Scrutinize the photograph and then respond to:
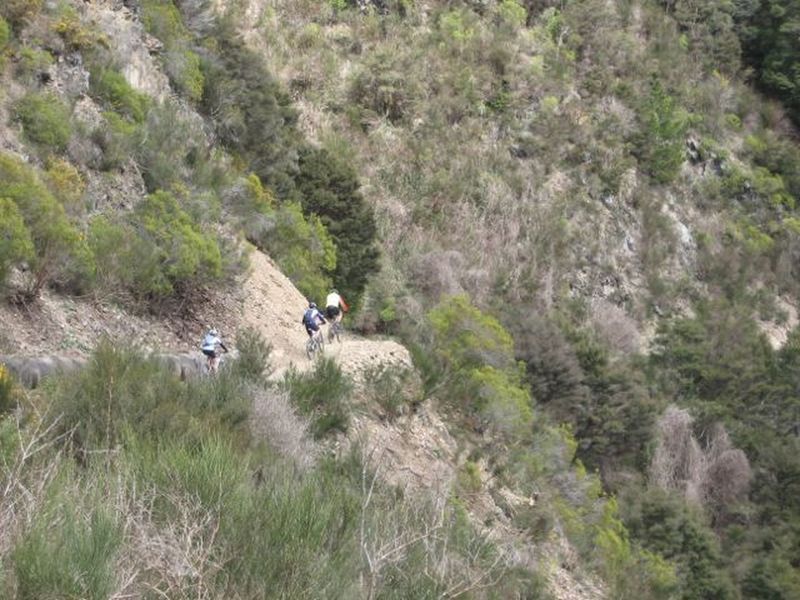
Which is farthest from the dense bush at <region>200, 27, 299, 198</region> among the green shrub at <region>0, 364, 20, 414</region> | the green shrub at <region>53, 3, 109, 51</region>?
the green shrub at <region>0, 364, 20, 414</region>

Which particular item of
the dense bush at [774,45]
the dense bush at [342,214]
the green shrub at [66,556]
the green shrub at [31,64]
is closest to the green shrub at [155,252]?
the green shrub at [31,64]

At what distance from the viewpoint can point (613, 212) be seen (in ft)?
135

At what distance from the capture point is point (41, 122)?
1747 cm

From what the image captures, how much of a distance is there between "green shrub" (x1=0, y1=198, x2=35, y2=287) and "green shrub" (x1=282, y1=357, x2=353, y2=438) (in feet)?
12.6

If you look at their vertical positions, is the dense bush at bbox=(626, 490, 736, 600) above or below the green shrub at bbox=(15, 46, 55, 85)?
below

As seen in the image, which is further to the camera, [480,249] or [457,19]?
[457,19]

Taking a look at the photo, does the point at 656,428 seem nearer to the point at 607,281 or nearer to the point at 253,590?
the point at 607,281

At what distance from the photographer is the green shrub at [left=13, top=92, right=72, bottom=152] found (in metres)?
17.4

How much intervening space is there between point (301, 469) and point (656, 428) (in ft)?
84.5

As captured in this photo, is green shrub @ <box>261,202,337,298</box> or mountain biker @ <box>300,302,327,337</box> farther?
green shrub @ <box>261,202,337,298</box>

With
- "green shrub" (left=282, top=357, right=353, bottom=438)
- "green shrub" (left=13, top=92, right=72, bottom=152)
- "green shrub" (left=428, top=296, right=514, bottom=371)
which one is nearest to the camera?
"green shrub" (left=282, top=357, right=353, bottom=438)

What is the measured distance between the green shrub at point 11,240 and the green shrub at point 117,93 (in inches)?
265

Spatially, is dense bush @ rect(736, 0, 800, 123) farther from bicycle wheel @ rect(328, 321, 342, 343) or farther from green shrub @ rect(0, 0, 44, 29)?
green shrub @ rect(0, 0, 44, 29)

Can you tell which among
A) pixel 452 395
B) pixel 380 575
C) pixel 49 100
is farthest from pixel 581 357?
pixel 380 575
